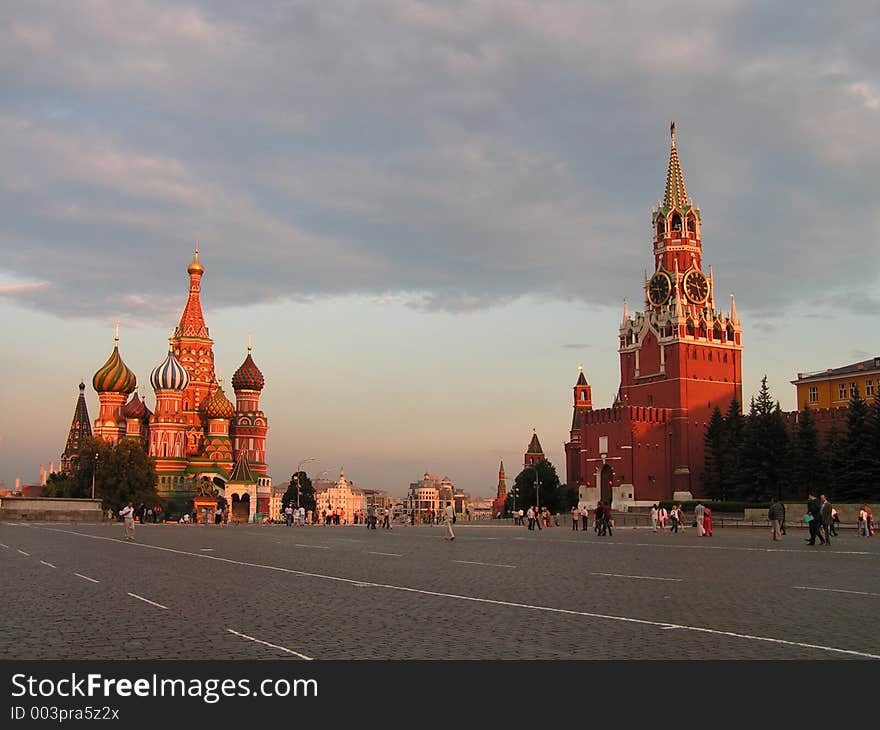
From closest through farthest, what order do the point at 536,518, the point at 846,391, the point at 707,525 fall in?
the point at 707,525 < the point at 536,518 < the point at 846,391

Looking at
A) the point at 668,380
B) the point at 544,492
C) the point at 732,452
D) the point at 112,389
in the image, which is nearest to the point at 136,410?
the point at 112,389

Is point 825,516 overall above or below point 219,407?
below

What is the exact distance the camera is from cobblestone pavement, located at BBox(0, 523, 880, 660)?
8.38 metres

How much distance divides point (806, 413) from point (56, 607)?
220 feet

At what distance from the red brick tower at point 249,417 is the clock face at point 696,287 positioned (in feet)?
169

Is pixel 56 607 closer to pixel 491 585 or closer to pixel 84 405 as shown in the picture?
pixel 491 585

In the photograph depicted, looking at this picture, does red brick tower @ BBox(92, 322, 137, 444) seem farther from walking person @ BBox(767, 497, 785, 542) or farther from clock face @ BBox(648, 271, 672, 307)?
walking person @ BBox(767, 497, 785, 542)

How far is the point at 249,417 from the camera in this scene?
112m

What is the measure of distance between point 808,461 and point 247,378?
67141 millimetres

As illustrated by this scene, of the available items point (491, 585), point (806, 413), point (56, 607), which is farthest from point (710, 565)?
point (806, 413)

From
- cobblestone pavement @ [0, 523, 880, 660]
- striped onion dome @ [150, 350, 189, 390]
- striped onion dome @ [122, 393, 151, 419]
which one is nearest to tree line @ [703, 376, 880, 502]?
cobblestone pavement @ [0, 523, 880, 660]

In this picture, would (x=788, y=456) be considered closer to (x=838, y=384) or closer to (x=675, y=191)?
(x=838, y=384)

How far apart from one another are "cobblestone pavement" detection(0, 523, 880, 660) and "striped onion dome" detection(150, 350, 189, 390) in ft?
255

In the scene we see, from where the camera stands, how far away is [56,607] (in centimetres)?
1150
